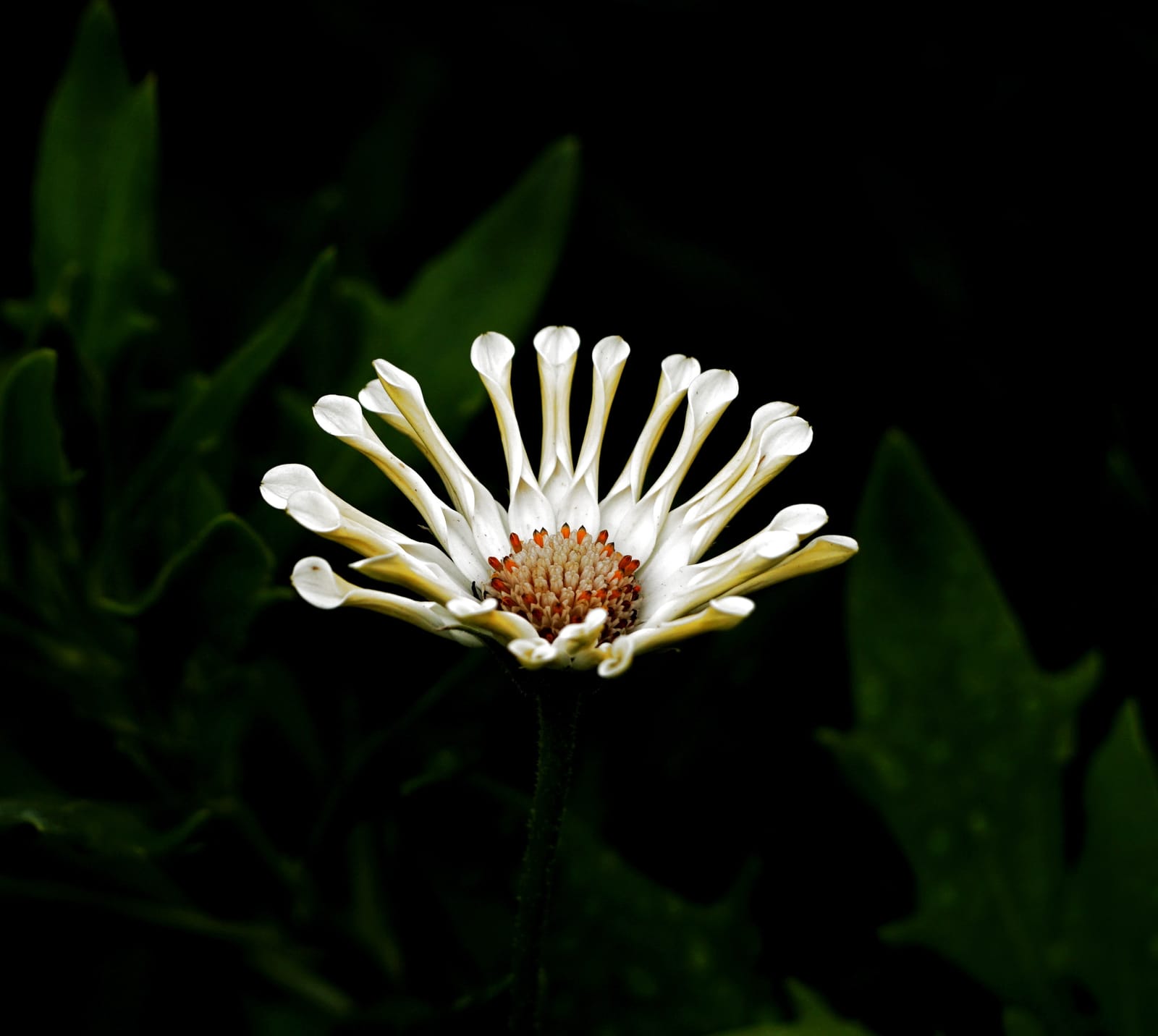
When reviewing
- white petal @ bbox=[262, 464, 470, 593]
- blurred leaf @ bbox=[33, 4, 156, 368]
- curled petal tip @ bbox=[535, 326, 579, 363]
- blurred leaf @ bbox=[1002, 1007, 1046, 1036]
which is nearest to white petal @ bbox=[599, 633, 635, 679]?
Answer: white petal @ bbox=[262, 464, 470, 593]

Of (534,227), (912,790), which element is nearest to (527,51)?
(534,227)

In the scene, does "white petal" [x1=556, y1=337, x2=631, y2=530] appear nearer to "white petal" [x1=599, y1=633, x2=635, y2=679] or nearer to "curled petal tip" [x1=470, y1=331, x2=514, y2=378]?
Answer: "curled petal tip" [x1=470, y1=331, x2=514, y2=378]

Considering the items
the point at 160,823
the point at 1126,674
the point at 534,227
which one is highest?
the point at 534,227

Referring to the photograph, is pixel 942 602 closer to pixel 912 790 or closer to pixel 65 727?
pixel 912 790

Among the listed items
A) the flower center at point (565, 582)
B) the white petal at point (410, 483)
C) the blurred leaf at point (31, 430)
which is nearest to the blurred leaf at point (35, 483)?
the blurred leaf at point (31, 430)

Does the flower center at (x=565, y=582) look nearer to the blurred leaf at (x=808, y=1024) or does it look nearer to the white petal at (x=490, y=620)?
the white petal at (x=490, y=620)

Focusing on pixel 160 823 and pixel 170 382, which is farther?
pixel 170 382

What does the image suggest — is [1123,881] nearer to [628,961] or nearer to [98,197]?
[628,961]

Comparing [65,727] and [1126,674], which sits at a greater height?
[1126,674]
